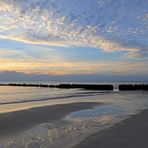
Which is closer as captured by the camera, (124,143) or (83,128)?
(124,143)

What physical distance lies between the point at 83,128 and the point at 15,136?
3.46m

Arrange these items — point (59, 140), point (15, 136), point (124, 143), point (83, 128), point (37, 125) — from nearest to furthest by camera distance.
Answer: point (124, 143) → point (59, 140) → point (15, 136) → point (83, 128) → point (37, 125)

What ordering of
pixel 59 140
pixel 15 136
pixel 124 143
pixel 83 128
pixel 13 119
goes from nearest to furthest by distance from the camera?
1. pixel 124 143
2. pixel 59 140
3. pixel 15 136
4. pixel 83 128
5. pixel 13 119

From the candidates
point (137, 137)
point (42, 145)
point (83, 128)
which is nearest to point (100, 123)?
point (83, 128)

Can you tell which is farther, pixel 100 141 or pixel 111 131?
pixel 111 131

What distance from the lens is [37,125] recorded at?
15.8 meters

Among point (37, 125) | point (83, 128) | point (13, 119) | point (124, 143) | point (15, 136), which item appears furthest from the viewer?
point (13, 119)

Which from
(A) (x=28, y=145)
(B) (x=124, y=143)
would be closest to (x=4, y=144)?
(A) (x=28, y=145)

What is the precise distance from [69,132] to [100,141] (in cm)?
262

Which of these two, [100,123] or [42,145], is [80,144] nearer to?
[42,145]

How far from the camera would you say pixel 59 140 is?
441 inches

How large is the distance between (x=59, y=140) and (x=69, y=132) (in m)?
1.92

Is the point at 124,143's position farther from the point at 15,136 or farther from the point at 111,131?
the point at 15,136

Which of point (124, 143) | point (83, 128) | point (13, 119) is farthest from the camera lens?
point (13, 119)
